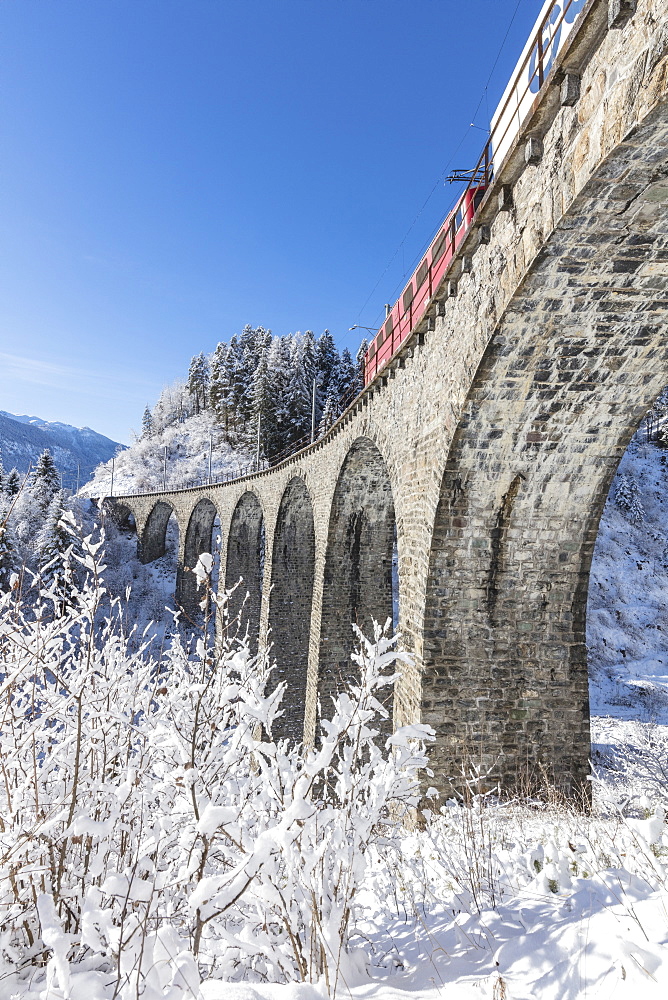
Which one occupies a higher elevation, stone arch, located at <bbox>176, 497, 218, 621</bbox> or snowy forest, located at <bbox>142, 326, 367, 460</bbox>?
snowy forest, located at <bbox>142, 326, 367, 460</bbox>

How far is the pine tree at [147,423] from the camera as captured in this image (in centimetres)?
6324

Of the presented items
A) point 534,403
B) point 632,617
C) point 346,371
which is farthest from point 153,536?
point 534,403

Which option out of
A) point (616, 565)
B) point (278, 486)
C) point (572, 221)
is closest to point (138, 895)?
point (572, 221)

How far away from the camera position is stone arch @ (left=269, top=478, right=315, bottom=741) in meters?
15.6

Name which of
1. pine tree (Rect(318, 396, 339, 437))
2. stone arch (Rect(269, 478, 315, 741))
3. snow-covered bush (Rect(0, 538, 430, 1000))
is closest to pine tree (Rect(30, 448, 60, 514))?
pine tree (Rect(318, 396, 339, 437))

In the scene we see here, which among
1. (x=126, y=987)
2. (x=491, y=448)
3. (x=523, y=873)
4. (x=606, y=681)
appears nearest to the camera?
(x=126, y=987)

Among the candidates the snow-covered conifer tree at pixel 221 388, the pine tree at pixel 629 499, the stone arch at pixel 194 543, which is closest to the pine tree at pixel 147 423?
the snow-covered conifer tree at pixel 221 388

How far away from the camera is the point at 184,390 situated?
208 ft

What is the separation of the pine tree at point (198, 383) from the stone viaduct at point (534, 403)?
175ft

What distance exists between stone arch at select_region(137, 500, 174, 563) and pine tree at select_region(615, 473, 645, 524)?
91.2 feet

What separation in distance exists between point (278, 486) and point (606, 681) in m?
14.1

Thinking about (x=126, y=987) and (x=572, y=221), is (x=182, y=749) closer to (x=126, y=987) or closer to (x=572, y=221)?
(x=126, y=987)

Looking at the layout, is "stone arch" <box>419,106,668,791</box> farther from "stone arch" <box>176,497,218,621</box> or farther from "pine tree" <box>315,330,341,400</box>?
"pine tree" <box>315,330,341,400</box>

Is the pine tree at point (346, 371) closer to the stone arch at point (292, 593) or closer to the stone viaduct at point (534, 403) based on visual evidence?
the stone arch at point (292, 593)
